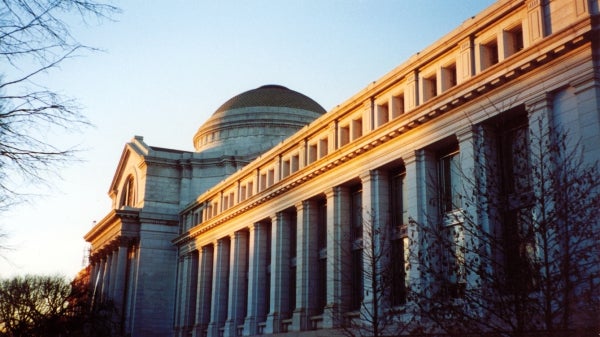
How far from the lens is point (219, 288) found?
164ft

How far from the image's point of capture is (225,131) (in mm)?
68688

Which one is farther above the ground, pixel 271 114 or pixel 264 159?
pixel 271 114

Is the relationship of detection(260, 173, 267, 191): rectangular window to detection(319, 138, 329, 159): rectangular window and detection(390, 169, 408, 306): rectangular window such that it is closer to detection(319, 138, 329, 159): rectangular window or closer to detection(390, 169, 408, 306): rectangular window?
detection(319, 138, 329, 159): rectangular window

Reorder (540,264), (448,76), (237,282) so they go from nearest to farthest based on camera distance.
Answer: (540,264) → (448,76) → (237,282)

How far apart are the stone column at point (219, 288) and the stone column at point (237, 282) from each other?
77.7 inches

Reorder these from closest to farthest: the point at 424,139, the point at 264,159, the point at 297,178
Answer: the point at 424,139 → the point at 297,178 → the point at 264,159

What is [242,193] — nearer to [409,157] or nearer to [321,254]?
[321,254]

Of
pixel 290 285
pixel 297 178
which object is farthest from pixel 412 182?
pixel 290 285

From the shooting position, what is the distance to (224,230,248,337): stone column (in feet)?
152

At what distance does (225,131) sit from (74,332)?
2578 cm

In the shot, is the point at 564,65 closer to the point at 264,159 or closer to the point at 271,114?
the point at 264,159

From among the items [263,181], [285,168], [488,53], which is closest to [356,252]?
[285,168]

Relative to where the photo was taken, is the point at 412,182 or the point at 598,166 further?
the point at 412,182

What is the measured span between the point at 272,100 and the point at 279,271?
31359 mm
